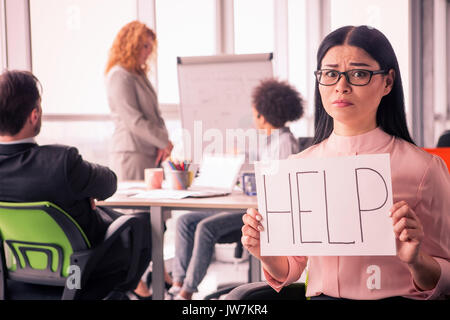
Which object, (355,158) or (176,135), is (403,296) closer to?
(355,158)

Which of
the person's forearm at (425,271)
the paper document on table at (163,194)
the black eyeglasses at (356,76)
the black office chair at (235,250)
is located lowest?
the black office chair at (235,250)

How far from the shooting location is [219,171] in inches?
82.9

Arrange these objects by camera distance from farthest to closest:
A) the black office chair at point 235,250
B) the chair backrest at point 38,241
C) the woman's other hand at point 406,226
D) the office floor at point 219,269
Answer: the office floor at point 219,269, the black office chair at point 235,250, the chair backrest at point 38,241, the woman's other hand at point 406,226

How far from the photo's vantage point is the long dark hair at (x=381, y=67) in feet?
2.76

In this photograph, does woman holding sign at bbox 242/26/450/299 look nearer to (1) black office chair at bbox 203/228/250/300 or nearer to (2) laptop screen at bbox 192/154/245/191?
(2) laptop screen at bbox 192/154/245/191

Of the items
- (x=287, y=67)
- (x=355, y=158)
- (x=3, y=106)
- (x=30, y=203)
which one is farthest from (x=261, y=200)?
(x=287, y=67)

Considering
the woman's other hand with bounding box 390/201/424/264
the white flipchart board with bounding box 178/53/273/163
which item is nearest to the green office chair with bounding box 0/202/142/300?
the woman's other hand with bounding box 390/201/424/264

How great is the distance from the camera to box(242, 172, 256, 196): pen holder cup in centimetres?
200

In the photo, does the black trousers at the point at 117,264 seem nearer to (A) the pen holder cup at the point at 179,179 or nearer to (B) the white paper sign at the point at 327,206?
(A) the pen holder cup at the point at 179,179

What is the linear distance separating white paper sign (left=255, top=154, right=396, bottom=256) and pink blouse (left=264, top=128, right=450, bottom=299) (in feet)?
0.43

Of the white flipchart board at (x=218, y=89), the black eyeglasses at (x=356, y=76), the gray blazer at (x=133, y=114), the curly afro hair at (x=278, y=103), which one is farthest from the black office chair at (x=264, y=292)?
the white flipchart board at (x=218, y=89)

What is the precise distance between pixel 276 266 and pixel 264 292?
7 centimetres

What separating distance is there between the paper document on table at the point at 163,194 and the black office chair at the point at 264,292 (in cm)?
102

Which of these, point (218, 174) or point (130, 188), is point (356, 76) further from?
point (130, 188)
